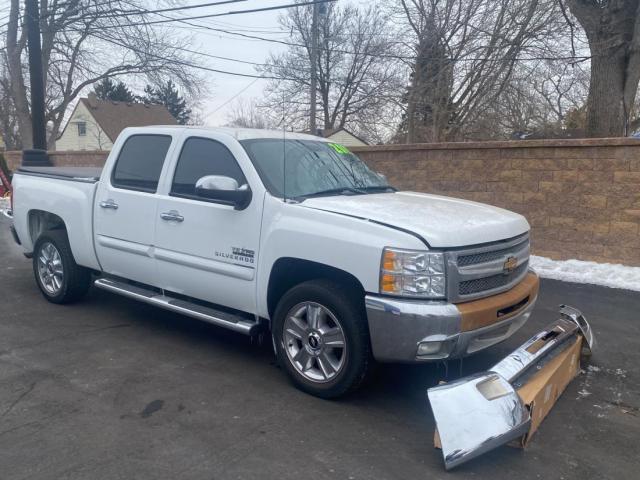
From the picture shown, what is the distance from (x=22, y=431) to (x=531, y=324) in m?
4.75

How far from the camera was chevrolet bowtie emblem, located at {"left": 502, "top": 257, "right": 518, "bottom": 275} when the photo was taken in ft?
14.5

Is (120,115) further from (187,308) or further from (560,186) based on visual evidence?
(187,308)

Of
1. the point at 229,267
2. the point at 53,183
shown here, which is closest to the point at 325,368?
the point at 229,267

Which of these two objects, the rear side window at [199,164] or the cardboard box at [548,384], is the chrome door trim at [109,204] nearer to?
the rear side window at [199,164]

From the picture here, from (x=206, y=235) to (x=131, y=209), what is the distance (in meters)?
1.07

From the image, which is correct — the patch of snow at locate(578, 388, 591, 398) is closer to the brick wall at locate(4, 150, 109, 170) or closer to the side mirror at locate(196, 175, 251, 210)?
the side mirror at locate(196, 175, 251, 210)

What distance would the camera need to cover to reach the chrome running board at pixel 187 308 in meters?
4.81

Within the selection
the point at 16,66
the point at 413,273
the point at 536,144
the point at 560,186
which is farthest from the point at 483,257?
the point at 16,66

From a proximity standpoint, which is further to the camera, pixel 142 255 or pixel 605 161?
pixel 605 161

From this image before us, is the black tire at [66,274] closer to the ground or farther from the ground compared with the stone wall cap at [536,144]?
closer to the ground

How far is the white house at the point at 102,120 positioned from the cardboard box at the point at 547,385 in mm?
44737

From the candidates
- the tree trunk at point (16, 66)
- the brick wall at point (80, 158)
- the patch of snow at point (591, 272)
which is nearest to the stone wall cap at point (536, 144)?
the patch of snow at point (591, 272)

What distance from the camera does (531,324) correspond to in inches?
249

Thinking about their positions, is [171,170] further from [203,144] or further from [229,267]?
[229,267]
